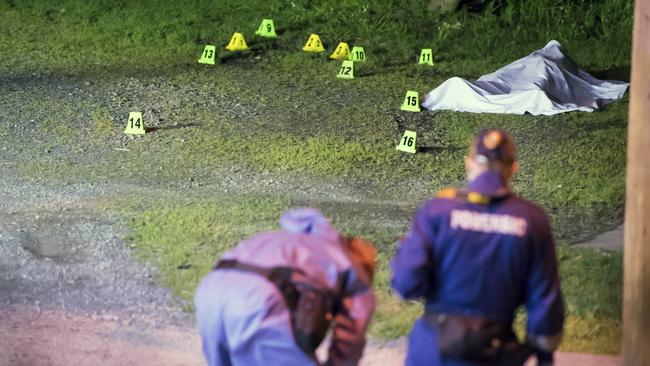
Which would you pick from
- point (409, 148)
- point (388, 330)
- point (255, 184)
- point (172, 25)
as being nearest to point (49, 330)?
point (388, 330)

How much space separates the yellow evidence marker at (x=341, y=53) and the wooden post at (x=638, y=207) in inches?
331

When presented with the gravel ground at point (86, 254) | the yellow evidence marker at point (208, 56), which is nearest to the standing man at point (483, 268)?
the gravel ground at point (86, 254)

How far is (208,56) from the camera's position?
42.1 feet

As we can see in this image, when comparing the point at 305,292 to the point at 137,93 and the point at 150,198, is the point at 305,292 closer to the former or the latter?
the point at 150,198

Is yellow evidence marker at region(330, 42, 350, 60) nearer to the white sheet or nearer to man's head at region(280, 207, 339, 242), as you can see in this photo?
the white sheet

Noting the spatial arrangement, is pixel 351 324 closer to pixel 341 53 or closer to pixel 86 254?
pixel 86 254

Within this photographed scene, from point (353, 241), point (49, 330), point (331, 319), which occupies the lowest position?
point (49, 330)

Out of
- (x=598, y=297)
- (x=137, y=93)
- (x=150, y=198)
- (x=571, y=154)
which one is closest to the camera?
(x=598, y=297)

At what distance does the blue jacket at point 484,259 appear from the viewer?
12.2 ft

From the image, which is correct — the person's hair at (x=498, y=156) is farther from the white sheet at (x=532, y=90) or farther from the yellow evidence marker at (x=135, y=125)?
the white sheet at (x=532, y=90)

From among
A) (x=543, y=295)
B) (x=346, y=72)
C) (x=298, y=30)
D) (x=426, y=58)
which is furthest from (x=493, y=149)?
(x=298, y=30)

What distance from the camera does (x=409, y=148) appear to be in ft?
31.9

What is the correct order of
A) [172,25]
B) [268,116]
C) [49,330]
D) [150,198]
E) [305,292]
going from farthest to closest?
[172,25] → [268,116] → [150,198] → [49,330] → [305,292]

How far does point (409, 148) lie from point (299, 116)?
5.02 feet
